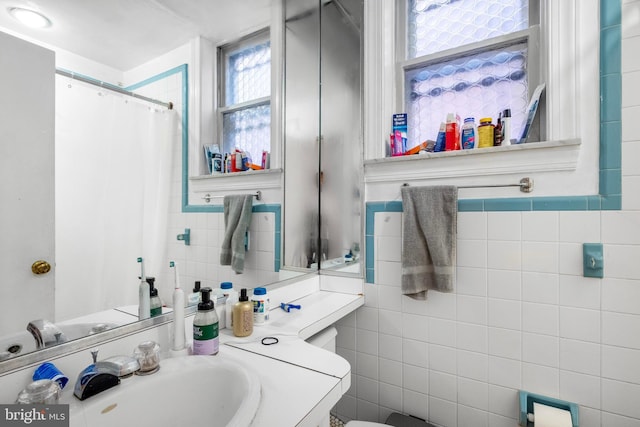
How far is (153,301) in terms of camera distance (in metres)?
0.87

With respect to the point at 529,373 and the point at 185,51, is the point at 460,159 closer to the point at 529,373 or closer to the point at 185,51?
the point at 529,373

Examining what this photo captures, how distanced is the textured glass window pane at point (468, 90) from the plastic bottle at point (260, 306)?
1.05 meters

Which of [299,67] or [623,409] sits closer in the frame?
[623,409]

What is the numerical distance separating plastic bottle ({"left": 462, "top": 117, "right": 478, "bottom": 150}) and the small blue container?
1483mm

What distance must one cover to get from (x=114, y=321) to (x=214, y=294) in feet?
1.07

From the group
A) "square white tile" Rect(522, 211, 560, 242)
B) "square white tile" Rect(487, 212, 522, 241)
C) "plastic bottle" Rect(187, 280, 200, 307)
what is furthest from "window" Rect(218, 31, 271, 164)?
"square white tile" Rect(522, 211, 560, 242)

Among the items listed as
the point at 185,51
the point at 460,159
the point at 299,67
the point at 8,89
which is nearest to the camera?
the point at 8,89

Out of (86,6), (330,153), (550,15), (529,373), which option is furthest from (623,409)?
(86,6)

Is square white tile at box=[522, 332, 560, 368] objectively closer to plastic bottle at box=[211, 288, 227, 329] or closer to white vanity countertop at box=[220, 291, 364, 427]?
white vanity countertop at box=[220, 291, 364, 427]

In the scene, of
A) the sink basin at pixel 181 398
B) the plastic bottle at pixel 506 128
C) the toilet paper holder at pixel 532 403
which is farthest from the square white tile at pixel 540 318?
the sink basin at pixel 181 398

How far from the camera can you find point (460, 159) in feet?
4.21

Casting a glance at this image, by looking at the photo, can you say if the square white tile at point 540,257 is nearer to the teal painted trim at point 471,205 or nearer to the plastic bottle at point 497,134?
the teal painted trim at point 471,205

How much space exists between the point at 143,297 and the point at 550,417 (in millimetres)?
1450

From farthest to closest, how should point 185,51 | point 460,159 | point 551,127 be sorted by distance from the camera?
1. point 460,159
2. point 551,127
3. point 185,51
